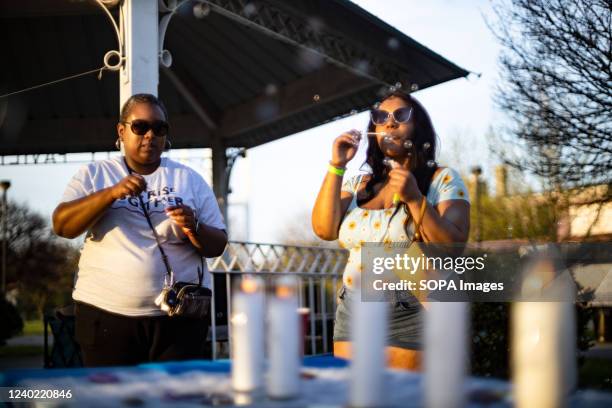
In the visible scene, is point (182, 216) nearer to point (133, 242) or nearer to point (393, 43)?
point (133, 242)

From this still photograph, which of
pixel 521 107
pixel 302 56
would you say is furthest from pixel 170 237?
pixel 302 56

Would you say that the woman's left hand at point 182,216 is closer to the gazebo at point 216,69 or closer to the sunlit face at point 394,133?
the sunlit face at point 394,133

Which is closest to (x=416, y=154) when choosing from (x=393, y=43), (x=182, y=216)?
(x=182, y=216)

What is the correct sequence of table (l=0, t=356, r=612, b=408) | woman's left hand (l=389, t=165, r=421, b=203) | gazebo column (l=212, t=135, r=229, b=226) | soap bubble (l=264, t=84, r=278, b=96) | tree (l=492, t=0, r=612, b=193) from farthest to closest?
gazebo column (l=212, t=135, r=229, b=226) < soap bubble (l=264, t=84, r=278, b=96) < tree (l=492, t=0, r=612, b=193) < woman's left hand (l=389, t=165, r=421, b=203) < table (l=0, t=356, r=612, b=408)

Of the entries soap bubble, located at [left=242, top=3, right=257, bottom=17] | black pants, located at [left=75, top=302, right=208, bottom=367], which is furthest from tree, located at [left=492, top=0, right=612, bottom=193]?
black pants, located at [left=75, top=302, right=208, bottom=367]

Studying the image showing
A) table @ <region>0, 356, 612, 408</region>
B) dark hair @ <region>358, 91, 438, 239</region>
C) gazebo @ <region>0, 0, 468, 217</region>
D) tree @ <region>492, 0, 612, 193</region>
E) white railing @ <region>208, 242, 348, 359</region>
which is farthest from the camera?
gazebo @ <region>0, 0, 468, 217</region>

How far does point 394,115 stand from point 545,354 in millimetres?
1234

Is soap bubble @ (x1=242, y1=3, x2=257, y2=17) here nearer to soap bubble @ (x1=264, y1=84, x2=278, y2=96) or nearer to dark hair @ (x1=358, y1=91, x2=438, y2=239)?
soap bubble @ (x1=264, y1=84, x2=278, y2=96)

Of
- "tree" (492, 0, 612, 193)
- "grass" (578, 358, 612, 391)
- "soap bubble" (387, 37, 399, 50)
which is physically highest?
"soap bubble" (387, 37, 399, 50)

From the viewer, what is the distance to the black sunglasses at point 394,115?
1925mm

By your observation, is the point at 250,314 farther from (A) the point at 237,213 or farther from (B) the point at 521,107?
(A) the point at 237,213

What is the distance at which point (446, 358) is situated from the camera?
0.81 metres

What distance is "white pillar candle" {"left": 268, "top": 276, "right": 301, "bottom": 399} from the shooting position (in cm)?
97

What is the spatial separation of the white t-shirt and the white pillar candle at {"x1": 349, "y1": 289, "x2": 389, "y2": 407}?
4.27 feet
